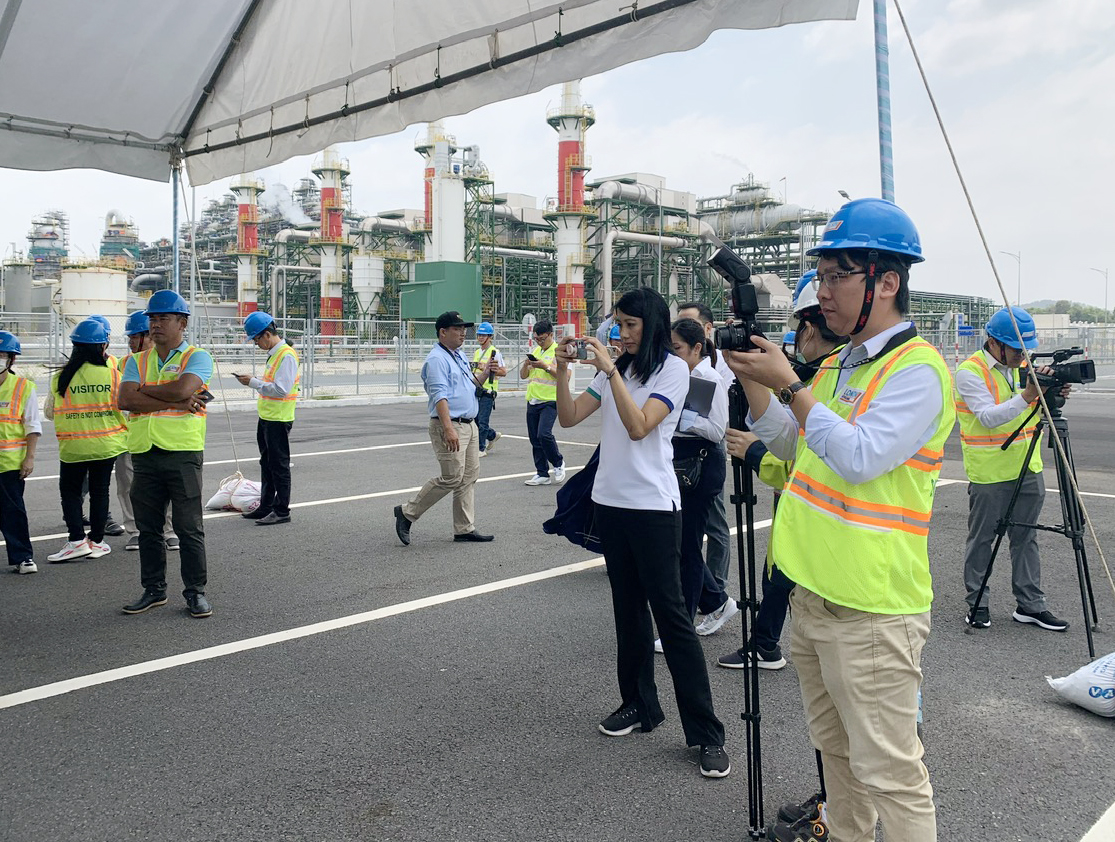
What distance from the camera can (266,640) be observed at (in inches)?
197

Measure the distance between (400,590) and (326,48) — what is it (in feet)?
13.6

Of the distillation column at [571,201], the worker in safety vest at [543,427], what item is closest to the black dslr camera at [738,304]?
the worker in safety vest at [543,427]

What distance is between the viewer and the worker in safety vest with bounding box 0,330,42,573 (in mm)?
6418

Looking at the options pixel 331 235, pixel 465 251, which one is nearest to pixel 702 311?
pixel 465 251

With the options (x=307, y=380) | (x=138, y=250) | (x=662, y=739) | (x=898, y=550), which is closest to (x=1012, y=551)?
(x=662, y=739)

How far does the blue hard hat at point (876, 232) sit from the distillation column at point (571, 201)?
40.7 meters

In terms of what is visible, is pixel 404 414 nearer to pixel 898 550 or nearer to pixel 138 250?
pixel 898 550

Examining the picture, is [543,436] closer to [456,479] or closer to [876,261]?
[456,479]

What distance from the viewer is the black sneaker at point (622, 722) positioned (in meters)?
3.80

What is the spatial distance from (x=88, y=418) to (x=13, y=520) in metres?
0.91

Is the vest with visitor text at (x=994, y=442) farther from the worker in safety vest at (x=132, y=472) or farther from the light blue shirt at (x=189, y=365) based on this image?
the worker in safety vest at (x=132, y=472)

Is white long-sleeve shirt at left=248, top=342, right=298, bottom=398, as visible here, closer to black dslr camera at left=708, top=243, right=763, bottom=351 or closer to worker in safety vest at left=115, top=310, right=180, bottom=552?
worker in safety vest at left=115, top=310, right=180, bottom=552

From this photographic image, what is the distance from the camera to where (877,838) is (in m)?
3.05

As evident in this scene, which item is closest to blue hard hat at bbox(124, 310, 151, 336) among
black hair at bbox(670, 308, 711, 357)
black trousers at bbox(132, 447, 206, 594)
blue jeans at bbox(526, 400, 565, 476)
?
black trousers at bbox(132, 447, 206, 594)
